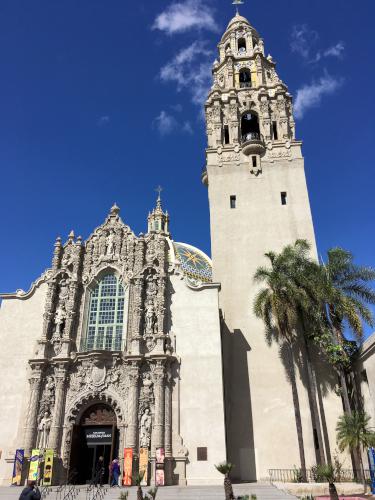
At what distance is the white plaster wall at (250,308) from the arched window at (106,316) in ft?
22.7

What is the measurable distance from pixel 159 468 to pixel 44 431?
678 cm

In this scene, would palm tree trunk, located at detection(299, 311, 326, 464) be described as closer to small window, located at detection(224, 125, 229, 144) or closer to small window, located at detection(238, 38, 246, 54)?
small window, located at detection(224, 125, 229, 144)

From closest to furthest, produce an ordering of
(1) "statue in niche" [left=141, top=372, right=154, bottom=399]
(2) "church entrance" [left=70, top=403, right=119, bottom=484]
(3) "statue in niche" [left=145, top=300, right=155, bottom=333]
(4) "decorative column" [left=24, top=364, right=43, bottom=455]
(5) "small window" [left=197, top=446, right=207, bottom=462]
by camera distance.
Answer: (5) "small window" [left=197, top=446, right=207, bottom=462], (4) "decorative column" [left=24, top=364, right=43, bottom=455], (2) "church entrance" [left=70, top=403, right=119, bottom=484], (1) "statue in niche" [left=141, top=372, right=154, bottom=399], (3) "statue in niche" [left=145, top=300, right=155, bottom=333]

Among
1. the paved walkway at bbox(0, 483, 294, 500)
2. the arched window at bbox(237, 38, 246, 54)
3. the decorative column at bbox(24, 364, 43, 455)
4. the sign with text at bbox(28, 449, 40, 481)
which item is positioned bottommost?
the paved walkway at bbox(0, 483, 294, 500)

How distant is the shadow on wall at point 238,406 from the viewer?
24.5 m

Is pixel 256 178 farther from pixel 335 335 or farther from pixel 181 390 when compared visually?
pixel 181 390

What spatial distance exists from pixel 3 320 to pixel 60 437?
8.25 metres

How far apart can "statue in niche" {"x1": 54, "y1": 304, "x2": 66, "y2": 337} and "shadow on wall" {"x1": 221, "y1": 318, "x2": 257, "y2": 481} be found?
10.1 m

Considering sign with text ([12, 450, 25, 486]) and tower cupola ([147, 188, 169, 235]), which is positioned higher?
tower cupola ([147, 188, 169, 235])

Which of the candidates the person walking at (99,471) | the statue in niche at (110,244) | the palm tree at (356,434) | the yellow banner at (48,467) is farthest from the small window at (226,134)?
the yellow banner at (48,467)

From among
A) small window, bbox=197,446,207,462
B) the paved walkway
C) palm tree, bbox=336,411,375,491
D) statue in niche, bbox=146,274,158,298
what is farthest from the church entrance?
palm tree, bbox=336,411,375,491

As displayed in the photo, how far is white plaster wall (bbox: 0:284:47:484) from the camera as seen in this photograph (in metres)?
23.5

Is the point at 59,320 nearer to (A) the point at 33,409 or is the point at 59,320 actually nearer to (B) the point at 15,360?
(B) the point at 15,360

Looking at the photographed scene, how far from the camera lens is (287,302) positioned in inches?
983
